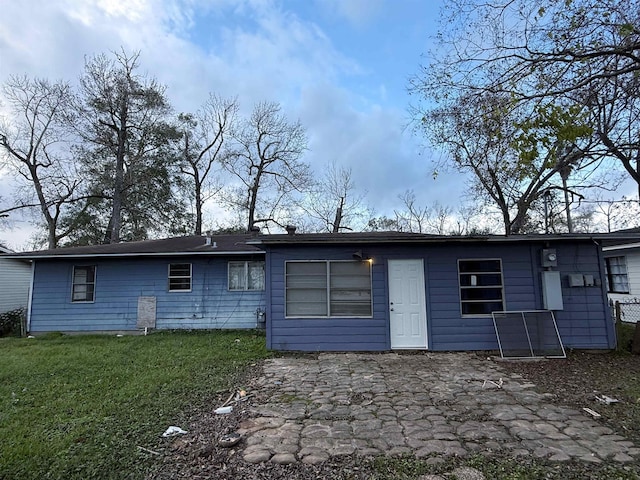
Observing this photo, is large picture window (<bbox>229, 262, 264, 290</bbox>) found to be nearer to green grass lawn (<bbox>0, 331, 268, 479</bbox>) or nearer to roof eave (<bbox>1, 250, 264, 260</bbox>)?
roof eave (<bbox>1, 250, 264, 260</bbox>)

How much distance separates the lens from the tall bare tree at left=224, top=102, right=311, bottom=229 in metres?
22.2

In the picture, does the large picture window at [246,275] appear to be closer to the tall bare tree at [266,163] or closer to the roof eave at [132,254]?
the roof eave at [132,254]

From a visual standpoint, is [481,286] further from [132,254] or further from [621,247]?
[132,254]

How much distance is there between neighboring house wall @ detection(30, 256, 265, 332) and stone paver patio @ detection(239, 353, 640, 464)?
5.15 meters

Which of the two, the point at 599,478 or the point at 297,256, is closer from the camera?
the point at 599,478

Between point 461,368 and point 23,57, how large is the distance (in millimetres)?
16898

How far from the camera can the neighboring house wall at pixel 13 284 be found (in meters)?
13.4

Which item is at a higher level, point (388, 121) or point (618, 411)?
point (388, 121)

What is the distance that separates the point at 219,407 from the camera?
14.2ft

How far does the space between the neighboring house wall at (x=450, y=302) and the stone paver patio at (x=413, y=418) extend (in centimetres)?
141

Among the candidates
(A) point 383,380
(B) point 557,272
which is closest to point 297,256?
(A) point 383,380

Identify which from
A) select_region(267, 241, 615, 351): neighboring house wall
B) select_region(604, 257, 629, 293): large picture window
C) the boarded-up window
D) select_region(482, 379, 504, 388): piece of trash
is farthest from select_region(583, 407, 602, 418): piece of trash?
the boarded-up window

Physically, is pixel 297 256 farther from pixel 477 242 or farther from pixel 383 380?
pixel 477 242

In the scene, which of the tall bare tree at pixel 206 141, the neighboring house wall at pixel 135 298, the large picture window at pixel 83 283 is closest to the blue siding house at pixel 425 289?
the neighboring house wall at pixel 135 298
